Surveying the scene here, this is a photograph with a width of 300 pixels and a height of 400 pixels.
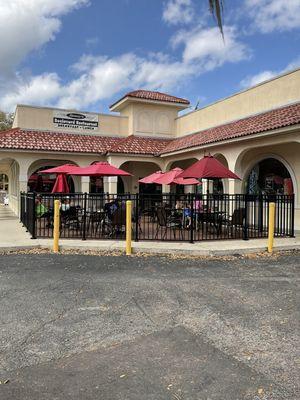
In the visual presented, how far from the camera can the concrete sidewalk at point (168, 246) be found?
9578 millimetres

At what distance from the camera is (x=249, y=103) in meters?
16.7

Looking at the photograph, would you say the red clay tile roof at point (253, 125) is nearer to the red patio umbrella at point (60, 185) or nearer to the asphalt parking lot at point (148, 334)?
the red patio umbrella at point (60, 185)

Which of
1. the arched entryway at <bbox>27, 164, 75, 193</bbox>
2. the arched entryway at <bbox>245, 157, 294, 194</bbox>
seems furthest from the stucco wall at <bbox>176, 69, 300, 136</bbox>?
the arched entryway at <bbox>27, 164, 75, 193</bbox>

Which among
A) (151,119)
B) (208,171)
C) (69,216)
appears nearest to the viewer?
(208,171)

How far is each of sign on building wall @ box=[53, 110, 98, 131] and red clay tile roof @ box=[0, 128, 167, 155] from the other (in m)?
0.58

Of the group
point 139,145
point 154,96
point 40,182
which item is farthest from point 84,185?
point 154,96

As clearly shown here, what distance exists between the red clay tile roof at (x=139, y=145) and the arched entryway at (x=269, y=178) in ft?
22.5

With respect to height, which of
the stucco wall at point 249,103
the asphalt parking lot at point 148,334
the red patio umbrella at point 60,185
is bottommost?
the asphalt parking lot at point 148,334

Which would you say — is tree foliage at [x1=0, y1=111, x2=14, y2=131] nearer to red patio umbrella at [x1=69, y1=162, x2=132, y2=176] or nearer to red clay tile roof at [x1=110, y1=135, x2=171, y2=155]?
red clay tile roof at [x1=110, y1=135, x2=171, y2=155]

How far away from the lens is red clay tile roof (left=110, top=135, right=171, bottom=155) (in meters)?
20.5

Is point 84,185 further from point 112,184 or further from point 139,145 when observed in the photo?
point 139,145

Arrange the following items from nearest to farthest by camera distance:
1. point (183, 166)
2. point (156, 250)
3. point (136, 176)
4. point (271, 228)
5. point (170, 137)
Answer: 1. point (156, 250)
2. point (271, 228)
3. point (183, 166)
4. point (170, 137)
5. point (136, 176)

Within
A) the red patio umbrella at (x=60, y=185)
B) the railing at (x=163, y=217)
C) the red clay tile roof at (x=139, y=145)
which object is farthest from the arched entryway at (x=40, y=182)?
the railing at (x=163, y=217)

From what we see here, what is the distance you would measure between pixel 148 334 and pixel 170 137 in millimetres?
19901
